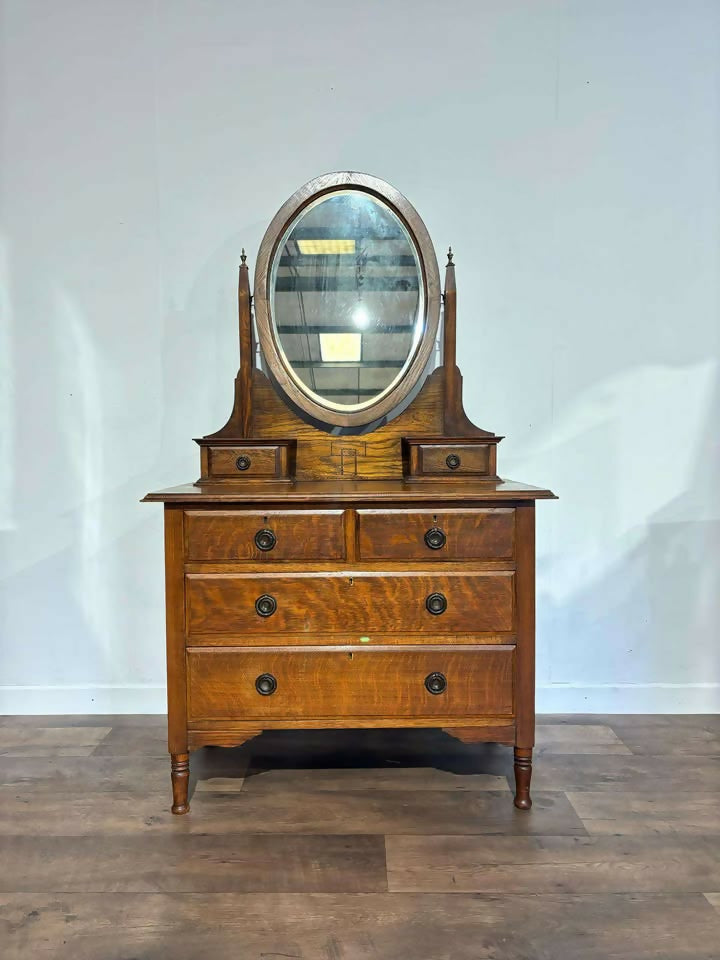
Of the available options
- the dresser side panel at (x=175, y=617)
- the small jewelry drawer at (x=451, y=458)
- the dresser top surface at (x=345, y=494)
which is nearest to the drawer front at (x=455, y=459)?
the small jewelry drawer at (x=451, y=458)

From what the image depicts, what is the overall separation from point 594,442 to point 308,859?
1.75 meters

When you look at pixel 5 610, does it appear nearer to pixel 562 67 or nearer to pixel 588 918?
pixel 588 918

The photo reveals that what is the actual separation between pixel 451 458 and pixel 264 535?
69 cm

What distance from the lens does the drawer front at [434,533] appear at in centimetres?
179

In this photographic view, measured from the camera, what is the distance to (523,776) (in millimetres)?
1851

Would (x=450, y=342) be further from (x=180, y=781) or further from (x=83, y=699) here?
(x=83, y=699)

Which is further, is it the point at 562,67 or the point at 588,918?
the point at 562,67

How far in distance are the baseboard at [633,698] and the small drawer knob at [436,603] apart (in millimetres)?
999

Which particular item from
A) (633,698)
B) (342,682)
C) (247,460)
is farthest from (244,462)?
(633,698)

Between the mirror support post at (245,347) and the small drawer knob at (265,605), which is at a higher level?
the mirror support post at (245,347)

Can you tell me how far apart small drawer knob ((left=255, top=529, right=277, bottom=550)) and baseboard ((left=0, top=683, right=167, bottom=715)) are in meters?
1.11

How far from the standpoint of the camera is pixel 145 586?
254 cm

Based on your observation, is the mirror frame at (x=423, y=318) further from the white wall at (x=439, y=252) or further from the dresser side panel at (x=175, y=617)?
the dresser side panel at (x=175, y=617)

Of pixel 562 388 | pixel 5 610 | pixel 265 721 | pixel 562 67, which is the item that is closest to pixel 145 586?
pixel 5 610
